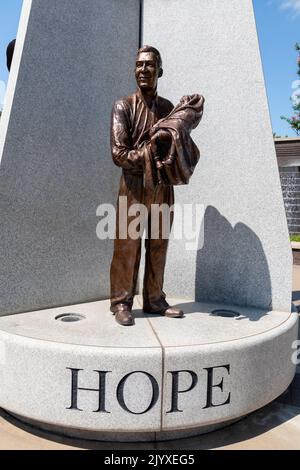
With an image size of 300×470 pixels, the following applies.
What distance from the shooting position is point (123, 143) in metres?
2.88

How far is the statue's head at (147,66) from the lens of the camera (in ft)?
9.43

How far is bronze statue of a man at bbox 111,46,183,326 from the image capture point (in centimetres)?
288

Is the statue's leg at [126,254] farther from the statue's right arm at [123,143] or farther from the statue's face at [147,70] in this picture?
the statue's face at [147,70]

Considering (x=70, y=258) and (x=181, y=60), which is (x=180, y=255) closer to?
(x=70, y=258)

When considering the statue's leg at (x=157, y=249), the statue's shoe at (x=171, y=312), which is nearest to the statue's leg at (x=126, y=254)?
the statue's leg at (x=157, y=249)

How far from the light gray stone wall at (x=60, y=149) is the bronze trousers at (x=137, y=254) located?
761 mm

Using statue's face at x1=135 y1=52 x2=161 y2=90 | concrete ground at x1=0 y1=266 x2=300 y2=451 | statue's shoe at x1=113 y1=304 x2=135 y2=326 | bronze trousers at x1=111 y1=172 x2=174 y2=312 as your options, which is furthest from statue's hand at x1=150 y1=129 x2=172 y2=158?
concrete ground at x1=0 y1=266 x2=300 y2=451

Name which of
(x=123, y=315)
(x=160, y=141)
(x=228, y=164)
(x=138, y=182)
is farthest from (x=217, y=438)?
(x=228, y=164)

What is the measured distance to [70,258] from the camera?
378 centimetres

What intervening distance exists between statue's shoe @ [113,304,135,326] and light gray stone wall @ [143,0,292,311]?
1097mm

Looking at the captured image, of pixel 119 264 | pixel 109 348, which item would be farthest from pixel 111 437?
pixel 119 264

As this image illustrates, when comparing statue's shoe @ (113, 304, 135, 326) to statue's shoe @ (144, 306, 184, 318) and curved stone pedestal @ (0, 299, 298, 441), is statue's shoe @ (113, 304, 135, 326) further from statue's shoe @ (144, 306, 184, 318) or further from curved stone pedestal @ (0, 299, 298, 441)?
statue's shoe @ (144, 306, 184, 318)

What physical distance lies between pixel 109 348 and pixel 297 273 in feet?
25.1

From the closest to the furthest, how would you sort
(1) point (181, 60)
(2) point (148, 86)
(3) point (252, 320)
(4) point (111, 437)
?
(4) point (111, 437) < (2) point (148, 86) < (3) point (252, 320) < (1) point (181, 60)
